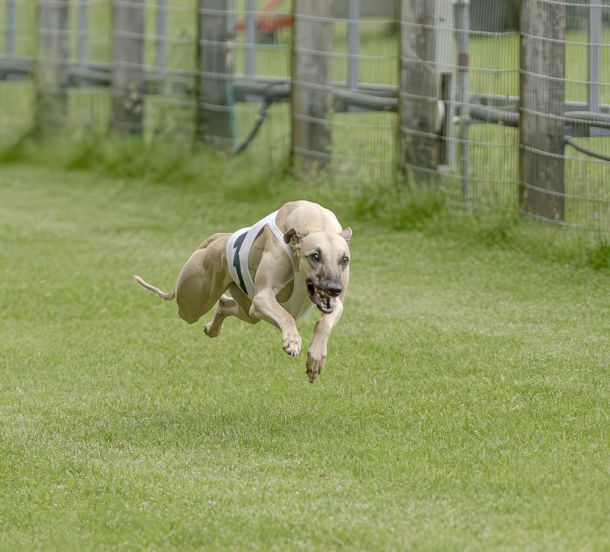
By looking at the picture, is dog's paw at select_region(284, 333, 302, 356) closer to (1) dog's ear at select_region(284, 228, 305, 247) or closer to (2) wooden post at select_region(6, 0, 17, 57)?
(1) dog's ear at select_region(284, 228, 305, 247)

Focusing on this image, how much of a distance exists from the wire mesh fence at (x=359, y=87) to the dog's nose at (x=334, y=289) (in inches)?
164

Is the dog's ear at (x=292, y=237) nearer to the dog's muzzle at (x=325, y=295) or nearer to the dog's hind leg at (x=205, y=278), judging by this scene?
the dog's muzzle at (x=325, y=295)

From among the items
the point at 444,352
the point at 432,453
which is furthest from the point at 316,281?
the point at 444,352

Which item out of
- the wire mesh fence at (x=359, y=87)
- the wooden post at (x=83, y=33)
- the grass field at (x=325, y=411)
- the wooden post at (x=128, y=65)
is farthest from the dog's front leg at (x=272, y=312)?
the wooden post at (x=83, y=33)

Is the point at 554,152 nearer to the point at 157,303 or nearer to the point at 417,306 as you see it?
the point at 417,306

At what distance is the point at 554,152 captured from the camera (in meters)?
9.77

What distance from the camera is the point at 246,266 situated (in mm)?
6070

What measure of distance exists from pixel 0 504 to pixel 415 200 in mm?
6281

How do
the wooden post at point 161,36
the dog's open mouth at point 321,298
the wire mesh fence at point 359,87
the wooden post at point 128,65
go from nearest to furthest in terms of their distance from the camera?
the dog's open mouth at point 321,298, the wire mesh fence at point 359,87, the wooden post at point 161,36, the wooden post at point 128,65

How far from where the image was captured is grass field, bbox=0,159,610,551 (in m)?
4.78

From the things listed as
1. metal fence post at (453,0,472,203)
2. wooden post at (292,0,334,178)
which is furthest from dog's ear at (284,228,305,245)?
wooden post at (292,0,334,178)

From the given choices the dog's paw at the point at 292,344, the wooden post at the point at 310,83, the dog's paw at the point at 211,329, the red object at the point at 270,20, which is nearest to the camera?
the dog's paw at the point at 292,344

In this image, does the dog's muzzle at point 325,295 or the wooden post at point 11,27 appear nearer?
the dog's muzzle at point 325,295

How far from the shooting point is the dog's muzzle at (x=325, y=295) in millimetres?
5578
